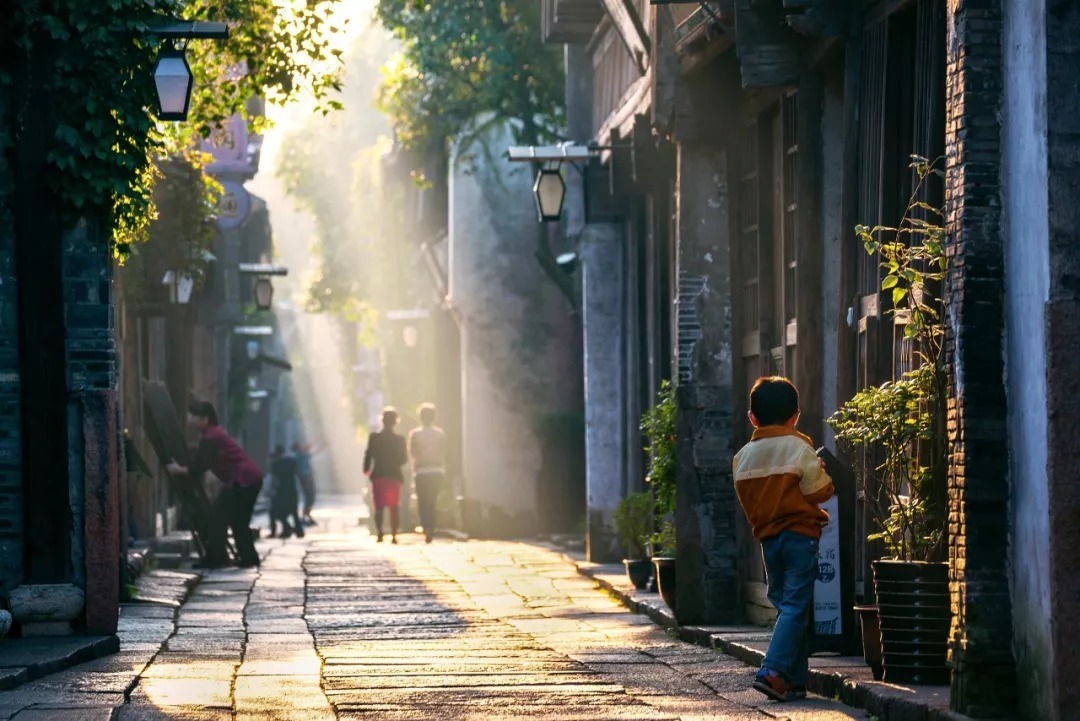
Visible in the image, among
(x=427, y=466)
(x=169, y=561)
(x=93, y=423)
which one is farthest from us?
(x=427, y=466)

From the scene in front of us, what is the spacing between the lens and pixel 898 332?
10195 millimetres

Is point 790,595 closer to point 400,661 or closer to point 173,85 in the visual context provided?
point 400,661

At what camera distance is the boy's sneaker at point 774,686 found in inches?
357

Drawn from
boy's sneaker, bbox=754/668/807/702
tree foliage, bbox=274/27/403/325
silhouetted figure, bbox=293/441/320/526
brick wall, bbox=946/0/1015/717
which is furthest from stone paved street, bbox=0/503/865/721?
tree foliage, bbox=274/27/403/325

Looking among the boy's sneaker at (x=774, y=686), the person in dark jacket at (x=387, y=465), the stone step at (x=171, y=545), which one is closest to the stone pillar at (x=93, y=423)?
the boy's sneaker at (x=774, y=686)

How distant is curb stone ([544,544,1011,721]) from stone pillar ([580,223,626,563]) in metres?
5.78

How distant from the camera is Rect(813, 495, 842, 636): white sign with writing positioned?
10422 millimetres

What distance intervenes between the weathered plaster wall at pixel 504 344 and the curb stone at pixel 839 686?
13467 mm

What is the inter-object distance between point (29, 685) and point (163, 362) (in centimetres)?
1811

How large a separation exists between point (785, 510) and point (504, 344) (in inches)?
763

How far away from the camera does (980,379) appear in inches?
302

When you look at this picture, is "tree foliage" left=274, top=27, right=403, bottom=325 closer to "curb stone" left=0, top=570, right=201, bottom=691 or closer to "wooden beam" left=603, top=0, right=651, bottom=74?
"wooden beam" left=603, top=0, right=651, bottom=74

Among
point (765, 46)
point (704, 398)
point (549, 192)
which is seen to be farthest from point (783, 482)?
point (549, 192)

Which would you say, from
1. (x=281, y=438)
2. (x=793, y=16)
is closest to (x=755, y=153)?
(x=793, y=16)
